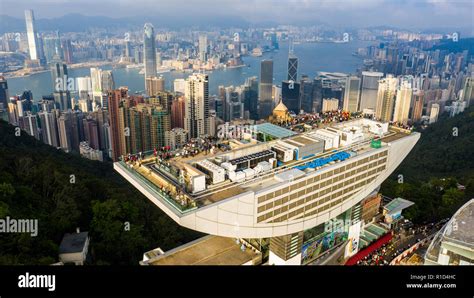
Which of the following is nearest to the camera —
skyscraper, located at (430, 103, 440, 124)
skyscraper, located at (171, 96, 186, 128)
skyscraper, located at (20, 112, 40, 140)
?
skyscraper, located at (20, 112, 40, 140)

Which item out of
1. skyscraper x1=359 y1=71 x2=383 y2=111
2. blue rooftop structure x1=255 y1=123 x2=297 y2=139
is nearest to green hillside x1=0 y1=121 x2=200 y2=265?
blue rooftop structure x1=255 y1=123 x2=297 y2=139

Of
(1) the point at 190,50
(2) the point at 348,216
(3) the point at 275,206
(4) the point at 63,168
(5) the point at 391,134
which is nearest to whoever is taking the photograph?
(3) the point at 275,206

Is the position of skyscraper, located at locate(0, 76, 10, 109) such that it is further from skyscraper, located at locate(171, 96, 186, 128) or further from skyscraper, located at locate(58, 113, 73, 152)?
skyscraper, located at locate(171, 96, 186, 128)

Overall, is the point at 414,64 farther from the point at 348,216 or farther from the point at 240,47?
the point at 348,216

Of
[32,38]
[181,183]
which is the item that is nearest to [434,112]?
[181,183]

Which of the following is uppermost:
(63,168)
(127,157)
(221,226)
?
(127,157)

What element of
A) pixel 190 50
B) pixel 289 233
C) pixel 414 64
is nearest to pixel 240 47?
pixel 190 50
